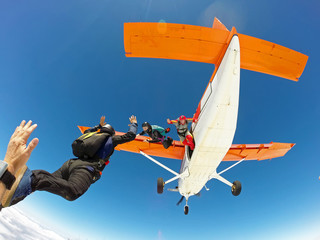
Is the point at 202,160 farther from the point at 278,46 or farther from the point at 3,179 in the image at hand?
the point at 3,179

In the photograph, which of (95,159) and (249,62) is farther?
(249,62)

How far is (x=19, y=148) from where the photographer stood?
1205 millimetres

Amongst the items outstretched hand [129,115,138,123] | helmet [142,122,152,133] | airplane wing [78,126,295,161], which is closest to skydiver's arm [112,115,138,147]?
outstretched hand [129,115,138,123]

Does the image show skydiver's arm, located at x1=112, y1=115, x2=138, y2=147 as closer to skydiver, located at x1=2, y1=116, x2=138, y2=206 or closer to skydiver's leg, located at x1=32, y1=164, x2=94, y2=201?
skydiver, located at x1=2, y1=116, x2=138, y2=206

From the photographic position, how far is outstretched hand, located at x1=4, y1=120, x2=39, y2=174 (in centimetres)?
115

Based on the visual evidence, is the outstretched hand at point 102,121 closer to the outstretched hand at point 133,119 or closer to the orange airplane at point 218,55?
the outstretched hand at point 133,119

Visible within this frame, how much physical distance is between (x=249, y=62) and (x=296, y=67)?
1307 millimetres

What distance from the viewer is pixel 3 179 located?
1.05 metres

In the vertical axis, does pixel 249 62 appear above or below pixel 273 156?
below

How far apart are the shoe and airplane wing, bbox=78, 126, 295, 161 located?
23.4ft

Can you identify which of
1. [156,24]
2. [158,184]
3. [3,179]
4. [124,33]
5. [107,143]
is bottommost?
[3,179]

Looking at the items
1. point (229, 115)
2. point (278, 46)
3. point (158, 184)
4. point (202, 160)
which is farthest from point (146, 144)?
point (278, 46)

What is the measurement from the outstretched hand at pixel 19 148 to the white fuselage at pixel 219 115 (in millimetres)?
4352

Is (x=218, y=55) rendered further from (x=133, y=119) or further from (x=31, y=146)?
(x=31, y=146)
